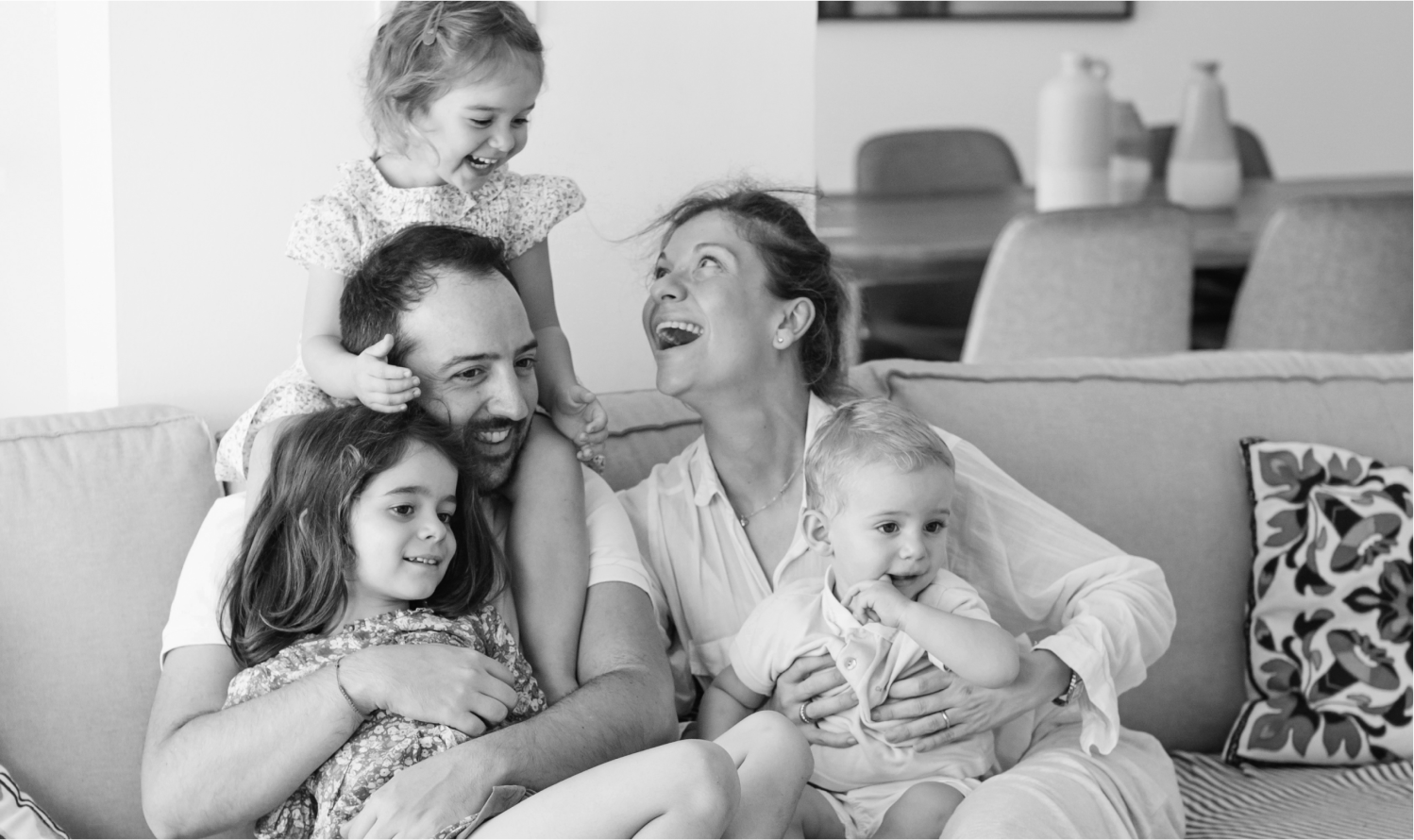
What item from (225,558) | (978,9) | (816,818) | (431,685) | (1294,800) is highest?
(978,9)

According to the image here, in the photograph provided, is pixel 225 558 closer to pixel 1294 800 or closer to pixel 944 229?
pixel 1294 800

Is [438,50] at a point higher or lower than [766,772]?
higher

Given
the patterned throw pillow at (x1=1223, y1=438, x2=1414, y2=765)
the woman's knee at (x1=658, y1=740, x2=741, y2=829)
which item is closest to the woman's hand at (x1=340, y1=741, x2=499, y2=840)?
→ the woman's knee at (x1=658, y1=740, x2=741, y2=829)

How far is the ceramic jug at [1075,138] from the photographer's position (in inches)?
155

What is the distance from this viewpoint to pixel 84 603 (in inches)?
74.2

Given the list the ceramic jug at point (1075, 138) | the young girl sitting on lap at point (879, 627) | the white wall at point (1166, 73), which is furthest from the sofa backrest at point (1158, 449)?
the white wall at point (1166, 73)

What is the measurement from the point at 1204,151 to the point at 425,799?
3.34m

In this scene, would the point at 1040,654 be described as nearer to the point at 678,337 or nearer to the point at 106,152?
the point at 678,337

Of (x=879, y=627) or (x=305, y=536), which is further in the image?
(x=879, y=627)

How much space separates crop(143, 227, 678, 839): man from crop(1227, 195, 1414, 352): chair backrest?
83.6 inches

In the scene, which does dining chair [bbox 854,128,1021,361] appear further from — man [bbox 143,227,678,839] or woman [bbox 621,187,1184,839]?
man [bbox 143,227,678,839]

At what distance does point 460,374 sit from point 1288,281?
2.39 meters

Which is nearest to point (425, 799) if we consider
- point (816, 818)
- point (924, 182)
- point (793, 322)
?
point (816, 818)

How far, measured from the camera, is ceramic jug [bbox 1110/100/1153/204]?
14.0 ft
